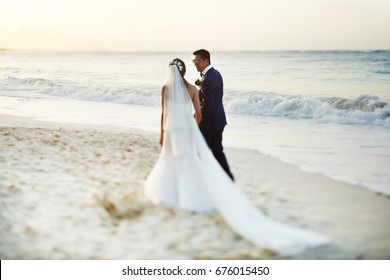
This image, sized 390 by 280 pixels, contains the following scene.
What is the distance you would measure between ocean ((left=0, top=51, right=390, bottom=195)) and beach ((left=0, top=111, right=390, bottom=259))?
594 mm

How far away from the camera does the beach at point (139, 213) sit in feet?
8.77

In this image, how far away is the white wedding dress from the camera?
2.91 m

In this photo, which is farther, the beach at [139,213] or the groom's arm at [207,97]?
the groom's arm at [207,97]

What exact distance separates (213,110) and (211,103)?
77mm

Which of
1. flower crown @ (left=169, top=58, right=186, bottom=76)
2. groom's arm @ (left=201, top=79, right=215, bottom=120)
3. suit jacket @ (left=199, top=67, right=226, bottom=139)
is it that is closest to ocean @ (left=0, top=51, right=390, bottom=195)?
suit jacket @ (left=199, top=67, right=226, bottom=139)

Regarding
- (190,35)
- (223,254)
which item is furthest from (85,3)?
(223,254)

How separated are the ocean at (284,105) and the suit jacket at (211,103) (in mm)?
1392

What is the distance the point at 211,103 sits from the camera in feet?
11.9

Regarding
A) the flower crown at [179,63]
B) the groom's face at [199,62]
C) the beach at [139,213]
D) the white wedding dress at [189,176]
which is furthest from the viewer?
the groom's face at [199,62]

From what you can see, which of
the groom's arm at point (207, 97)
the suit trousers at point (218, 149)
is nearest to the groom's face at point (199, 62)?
the groom's arm at point (207, 97)

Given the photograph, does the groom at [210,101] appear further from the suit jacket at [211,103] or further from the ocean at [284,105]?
the ocean at [284,105]

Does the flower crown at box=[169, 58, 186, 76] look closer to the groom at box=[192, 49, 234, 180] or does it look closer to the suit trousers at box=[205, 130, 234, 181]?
the groom at box=[192, 49, 234, 180]

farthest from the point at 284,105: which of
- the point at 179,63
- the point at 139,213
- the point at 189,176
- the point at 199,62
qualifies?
the point at 139,213

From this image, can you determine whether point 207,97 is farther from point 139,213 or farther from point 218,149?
point 139,213
